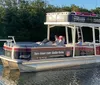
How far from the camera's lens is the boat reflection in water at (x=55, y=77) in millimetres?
17359

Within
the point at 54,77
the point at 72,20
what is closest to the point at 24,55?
the point at 54,77

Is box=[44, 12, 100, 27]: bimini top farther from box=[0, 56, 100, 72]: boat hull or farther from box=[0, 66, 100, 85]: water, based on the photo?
box=[0, 66, 100, 85]: water

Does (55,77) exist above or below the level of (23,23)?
below

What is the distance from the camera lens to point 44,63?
20.5 metres

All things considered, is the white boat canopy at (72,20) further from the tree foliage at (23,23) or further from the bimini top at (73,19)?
the tree foliage at (23,23)

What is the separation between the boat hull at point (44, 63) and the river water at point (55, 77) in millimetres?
325

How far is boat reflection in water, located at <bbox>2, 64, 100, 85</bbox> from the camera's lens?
1736 cm

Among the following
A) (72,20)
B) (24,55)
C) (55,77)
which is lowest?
(55,77)

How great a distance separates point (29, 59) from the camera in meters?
20.1

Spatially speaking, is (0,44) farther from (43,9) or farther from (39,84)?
(39,84)

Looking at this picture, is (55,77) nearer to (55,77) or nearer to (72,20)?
(55,77)

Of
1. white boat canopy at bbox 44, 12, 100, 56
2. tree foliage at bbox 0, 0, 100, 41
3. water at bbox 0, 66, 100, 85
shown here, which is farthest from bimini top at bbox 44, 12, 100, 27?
tree foliage at bbox 0, 0, 100, 41

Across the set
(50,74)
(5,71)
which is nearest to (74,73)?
(50,74)

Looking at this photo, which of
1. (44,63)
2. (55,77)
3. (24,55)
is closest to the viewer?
(55,77)
